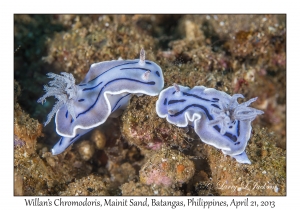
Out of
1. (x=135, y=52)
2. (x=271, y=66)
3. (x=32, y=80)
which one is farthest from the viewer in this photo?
(x=271, y=66)

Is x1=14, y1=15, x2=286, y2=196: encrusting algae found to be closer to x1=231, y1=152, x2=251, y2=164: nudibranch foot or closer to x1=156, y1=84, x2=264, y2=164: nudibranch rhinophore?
x1=231, y1=152, x2=251, y2=164: nudibranch foot

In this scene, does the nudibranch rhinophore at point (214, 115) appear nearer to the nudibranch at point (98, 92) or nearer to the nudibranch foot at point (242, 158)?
the nudibranch foot at point (242, 158)

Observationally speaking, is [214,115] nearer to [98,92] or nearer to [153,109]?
[153,109]

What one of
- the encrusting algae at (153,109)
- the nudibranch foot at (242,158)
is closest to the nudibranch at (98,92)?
the encrusting algae at (153,109)

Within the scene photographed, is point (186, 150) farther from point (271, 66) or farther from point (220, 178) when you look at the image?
point (271, 66)

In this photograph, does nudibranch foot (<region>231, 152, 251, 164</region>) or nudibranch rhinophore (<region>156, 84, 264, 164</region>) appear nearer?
nudibranch rhinophore (<region>156, 84, 264, 164</region>)

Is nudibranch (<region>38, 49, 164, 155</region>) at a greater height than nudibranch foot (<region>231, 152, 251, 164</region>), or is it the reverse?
nudibranch (<region>38, 49, 164, 155</region>)

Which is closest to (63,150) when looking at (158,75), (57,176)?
(57,176)

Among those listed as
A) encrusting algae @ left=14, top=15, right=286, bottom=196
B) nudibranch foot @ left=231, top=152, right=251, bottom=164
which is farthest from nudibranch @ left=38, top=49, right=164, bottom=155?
nudibranch foot @ left=231, top=152, right=251, bottom=164
